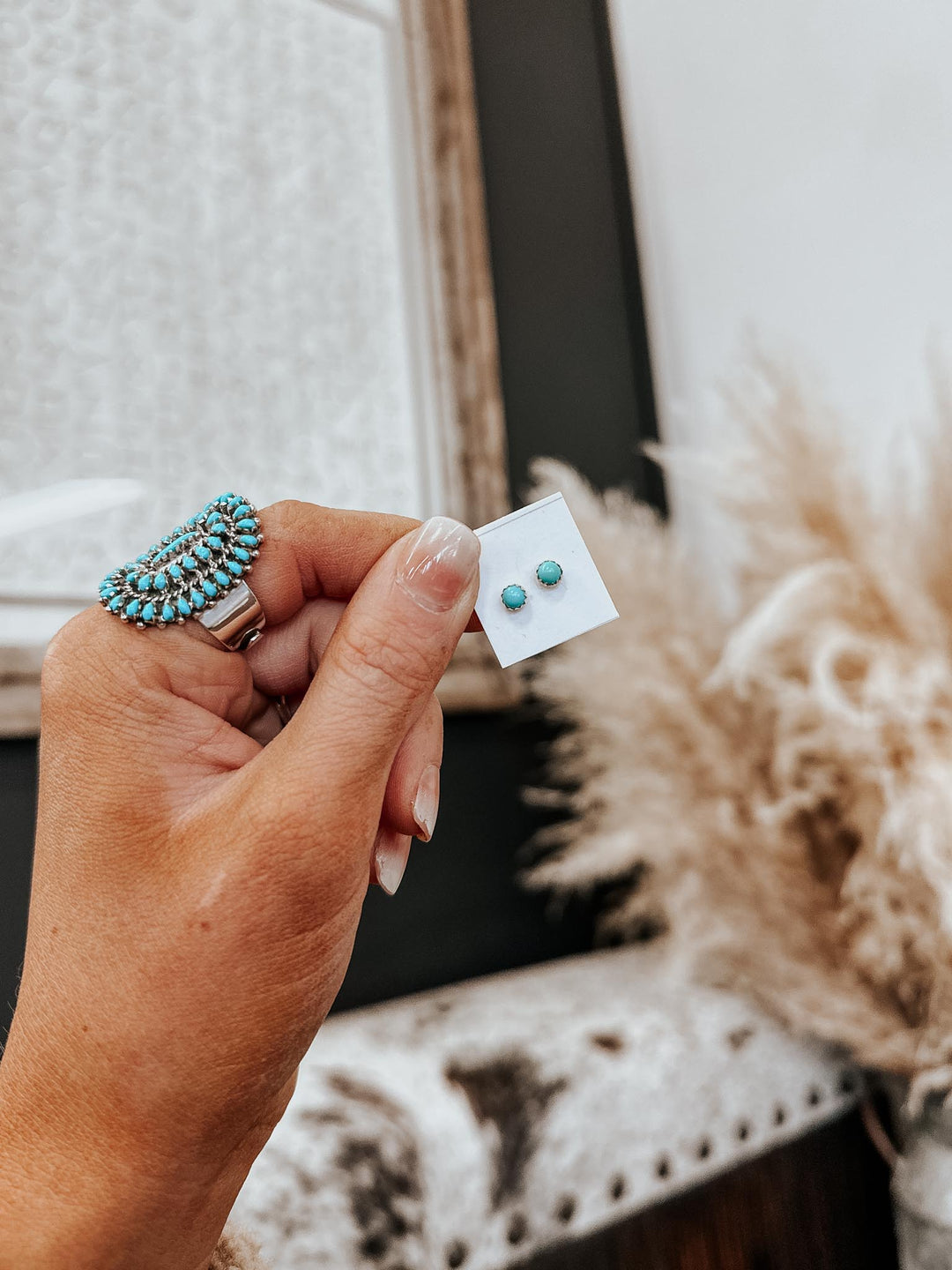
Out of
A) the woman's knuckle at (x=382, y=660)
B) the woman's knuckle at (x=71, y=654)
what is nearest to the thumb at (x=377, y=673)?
the woman's knuckle at (x=382, y=660)

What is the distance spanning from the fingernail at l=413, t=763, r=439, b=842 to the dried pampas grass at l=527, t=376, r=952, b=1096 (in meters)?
0.50

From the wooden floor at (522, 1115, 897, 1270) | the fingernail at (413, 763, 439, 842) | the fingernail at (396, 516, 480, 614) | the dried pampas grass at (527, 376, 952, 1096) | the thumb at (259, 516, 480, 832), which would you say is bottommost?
the wooden floor at (522, 1115, 897, 1270)

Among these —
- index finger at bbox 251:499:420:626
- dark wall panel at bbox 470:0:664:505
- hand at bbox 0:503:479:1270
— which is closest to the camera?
hand at bbox 0:503:479:1270

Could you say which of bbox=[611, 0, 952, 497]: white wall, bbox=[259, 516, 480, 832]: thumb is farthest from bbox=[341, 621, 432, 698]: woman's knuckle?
bbox=[611, 0, 952, 497]: white wall

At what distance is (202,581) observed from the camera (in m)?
0.47

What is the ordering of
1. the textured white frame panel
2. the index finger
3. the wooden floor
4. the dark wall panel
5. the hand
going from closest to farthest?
the hand
the index finger
the wooden floor
the textured white frame panel
the dark wall panel

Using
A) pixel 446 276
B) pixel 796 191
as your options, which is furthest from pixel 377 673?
pixel 796 191

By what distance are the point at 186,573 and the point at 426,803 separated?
0.63 feet

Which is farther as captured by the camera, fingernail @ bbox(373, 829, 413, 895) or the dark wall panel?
the dark wall panel

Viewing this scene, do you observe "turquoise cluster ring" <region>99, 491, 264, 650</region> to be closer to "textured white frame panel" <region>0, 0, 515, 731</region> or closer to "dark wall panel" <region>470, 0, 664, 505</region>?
"textured white frame panel" <region>0, 0, 515, 731</region>

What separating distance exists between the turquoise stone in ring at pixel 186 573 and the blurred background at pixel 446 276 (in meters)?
0.46

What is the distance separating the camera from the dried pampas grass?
854 mm

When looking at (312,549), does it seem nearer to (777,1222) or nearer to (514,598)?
(514,598)

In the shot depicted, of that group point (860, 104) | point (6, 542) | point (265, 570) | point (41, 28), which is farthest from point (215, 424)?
point (860, 104)
